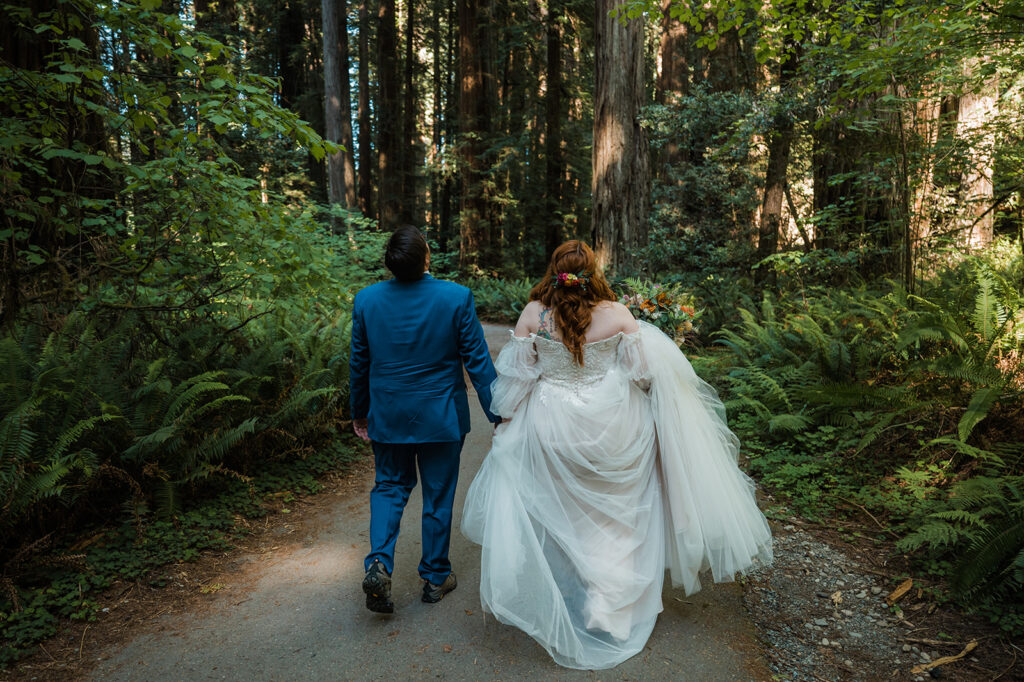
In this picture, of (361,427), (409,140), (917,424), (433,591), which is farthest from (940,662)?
(409,140)

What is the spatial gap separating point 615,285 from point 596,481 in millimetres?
7458

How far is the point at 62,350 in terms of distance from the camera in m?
4.52

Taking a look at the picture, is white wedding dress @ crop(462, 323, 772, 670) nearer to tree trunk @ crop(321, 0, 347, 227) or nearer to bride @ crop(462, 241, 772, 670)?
bride @ crop(462, 241, 772, 670)

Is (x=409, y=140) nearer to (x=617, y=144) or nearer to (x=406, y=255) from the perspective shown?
(x=617, y=144)

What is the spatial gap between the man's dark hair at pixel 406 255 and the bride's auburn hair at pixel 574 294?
753mm

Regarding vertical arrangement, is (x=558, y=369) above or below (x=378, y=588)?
above

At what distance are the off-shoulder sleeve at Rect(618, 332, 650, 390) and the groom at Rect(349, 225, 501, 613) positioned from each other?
889mm

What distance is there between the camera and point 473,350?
3.77 meters

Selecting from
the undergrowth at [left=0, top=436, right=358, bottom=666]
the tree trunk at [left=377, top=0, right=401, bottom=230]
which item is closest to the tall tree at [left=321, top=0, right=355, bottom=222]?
the tree trunk at [left=377, top=0, right=401, bottom=230]

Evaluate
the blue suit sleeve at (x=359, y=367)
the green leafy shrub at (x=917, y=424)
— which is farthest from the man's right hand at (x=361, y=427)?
the green leafy shrub at (x=917, y=424)

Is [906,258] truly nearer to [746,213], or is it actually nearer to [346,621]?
[746,213]

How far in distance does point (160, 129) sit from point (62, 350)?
9.85 ft

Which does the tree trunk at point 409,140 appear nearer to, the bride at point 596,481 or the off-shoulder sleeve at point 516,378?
the off-shoulder sleeve at point 516,378

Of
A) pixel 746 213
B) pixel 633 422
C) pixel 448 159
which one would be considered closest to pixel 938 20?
pixel 633 422
